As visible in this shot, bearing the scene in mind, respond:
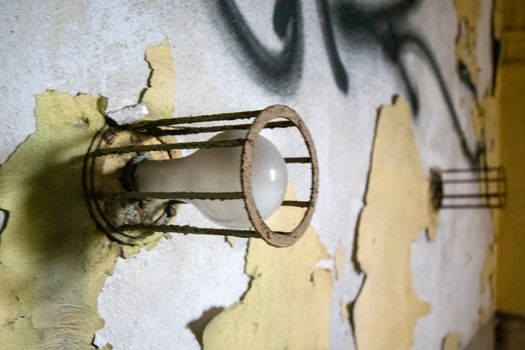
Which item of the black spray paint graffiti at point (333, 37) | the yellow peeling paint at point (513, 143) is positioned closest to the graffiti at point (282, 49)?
the black spray paint graffiti at point (333, 37)

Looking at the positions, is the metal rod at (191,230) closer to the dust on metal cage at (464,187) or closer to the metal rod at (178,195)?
the metal rod at (178,195)

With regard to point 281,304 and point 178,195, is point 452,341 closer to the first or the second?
point 281,304

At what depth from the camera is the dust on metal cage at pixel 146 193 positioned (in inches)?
18.6

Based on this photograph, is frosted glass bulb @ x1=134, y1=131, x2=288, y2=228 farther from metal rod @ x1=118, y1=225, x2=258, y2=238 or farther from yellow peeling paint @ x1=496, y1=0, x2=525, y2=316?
yellow peeling paint @ x1=496, y1=0, x2=525, y2=316

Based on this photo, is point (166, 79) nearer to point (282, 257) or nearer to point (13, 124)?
point (13, 124)

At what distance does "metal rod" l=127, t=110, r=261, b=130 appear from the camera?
1.57 feet

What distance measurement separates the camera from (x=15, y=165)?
1.57ft

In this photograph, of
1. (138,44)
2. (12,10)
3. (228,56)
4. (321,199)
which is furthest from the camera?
(321,199)

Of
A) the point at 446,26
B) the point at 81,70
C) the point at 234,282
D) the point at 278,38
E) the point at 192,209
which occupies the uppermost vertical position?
the point at 446,26

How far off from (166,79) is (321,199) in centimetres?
40

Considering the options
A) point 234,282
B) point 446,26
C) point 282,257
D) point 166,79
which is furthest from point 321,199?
point 446,26

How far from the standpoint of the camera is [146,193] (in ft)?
1.63

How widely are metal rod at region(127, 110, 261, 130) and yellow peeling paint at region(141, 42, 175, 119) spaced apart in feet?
0.13

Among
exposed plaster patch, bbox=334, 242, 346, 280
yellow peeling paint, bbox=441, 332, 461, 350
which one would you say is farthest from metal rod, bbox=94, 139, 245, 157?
yellow peeling paint, bbox=441, 332, 461, 350
